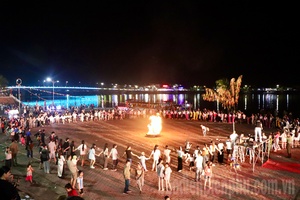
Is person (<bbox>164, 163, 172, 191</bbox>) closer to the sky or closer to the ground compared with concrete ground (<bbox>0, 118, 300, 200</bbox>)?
closer to the sky

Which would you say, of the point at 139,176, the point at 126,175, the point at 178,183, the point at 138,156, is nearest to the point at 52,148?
the point at 138,156

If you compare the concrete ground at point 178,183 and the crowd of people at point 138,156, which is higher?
the crowd of people at point 138,156

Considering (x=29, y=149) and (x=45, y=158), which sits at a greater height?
(x=45, y=158)

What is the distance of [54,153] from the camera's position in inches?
685

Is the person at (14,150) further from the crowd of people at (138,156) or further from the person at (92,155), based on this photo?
the person at (92,155)

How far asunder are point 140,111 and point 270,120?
16.7 m

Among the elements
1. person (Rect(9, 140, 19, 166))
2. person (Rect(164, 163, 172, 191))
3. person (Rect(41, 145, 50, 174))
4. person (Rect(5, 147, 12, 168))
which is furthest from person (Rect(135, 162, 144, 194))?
person (Rect(9, 140, 19, 166))

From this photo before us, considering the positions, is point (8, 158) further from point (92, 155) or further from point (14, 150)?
point (92, 155)

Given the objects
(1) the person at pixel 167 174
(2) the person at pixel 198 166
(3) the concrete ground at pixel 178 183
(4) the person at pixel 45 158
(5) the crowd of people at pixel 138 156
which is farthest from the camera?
(4) the person at pixel 45 158

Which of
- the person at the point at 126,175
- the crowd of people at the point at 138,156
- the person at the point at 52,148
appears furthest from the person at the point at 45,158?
the person at the point at 126,175

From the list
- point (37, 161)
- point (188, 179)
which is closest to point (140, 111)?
point (37, 161)

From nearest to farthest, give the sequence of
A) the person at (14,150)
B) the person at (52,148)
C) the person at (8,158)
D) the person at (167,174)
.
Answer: the person at (167,174), the person at (8,158), the person at (14,150), the person at (52,148)

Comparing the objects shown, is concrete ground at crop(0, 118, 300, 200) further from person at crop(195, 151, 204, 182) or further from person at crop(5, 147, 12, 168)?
person at crop(5, 147, 12, 168)

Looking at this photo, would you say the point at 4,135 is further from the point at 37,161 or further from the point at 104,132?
the point at 37,161
